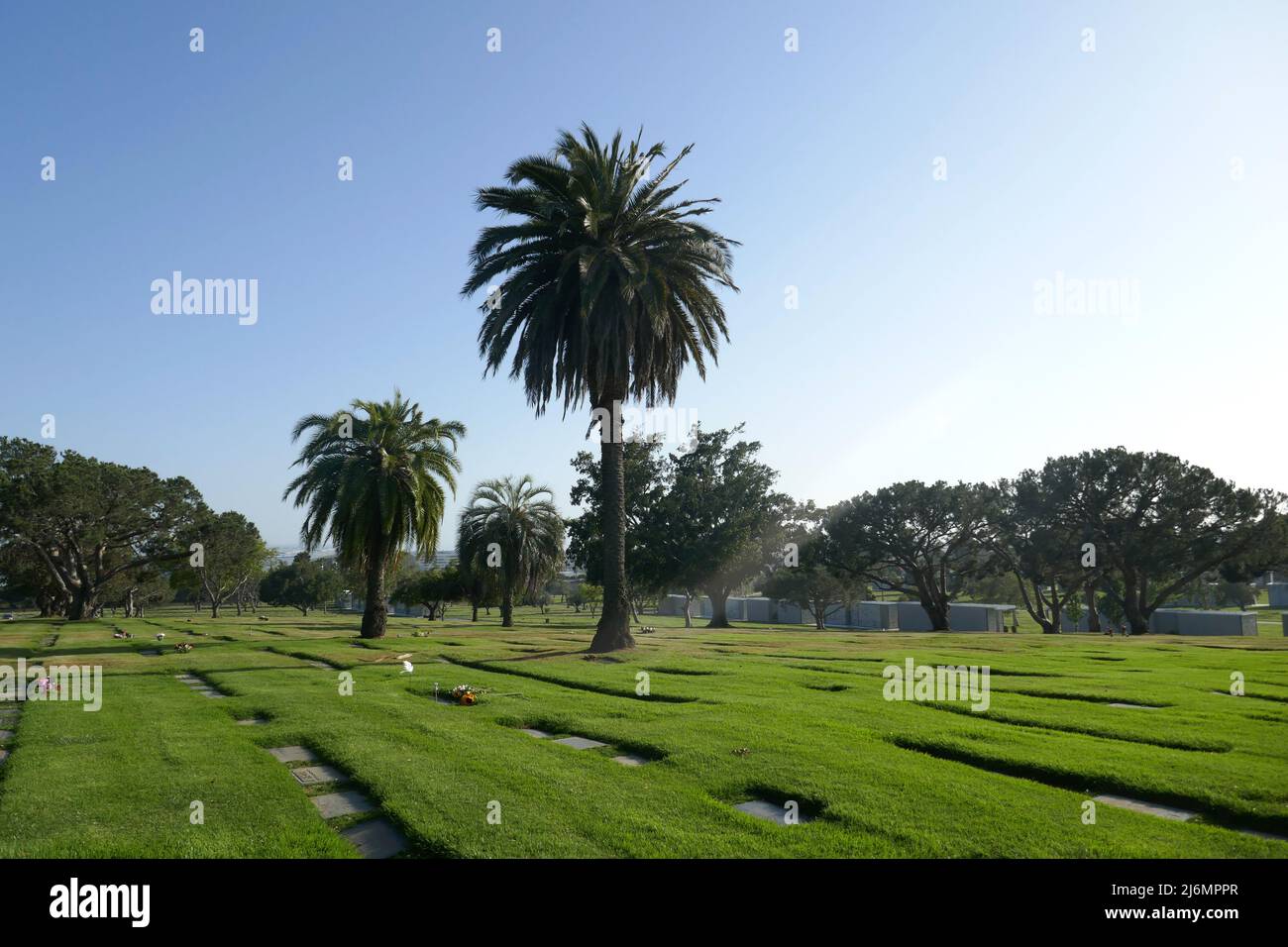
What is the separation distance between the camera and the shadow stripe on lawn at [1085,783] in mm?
6496

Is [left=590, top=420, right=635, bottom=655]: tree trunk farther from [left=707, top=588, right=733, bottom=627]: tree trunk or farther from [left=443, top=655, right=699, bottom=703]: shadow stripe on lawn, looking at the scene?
[left=707, top=588, right=733, bottom=627]: tree trunk

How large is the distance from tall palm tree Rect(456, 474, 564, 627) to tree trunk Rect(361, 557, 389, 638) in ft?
53.5

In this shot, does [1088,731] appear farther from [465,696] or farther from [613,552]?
[613,552]

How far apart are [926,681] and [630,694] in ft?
21.3

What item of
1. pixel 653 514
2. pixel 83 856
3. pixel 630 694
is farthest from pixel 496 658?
pixel 653 514

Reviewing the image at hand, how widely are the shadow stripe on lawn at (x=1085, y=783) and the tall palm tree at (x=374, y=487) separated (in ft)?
81.5

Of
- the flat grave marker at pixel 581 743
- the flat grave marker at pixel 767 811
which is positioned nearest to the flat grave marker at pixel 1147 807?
the flat grave marker at pixel 767 811

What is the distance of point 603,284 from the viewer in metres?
23.6

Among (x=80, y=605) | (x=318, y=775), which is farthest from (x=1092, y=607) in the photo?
(x=80, y=605)

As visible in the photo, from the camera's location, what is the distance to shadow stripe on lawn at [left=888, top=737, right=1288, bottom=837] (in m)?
6.50

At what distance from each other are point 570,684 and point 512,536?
3320 cm

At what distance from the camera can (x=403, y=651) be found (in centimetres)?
2327

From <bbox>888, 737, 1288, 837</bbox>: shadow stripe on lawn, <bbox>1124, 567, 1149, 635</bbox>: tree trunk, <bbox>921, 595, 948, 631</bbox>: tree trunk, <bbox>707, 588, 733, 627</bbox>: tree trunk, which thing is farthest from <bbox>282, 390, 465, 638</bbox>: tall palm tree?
<bbox>1124, 567, 1149, 635</bbox>: tree trunk
